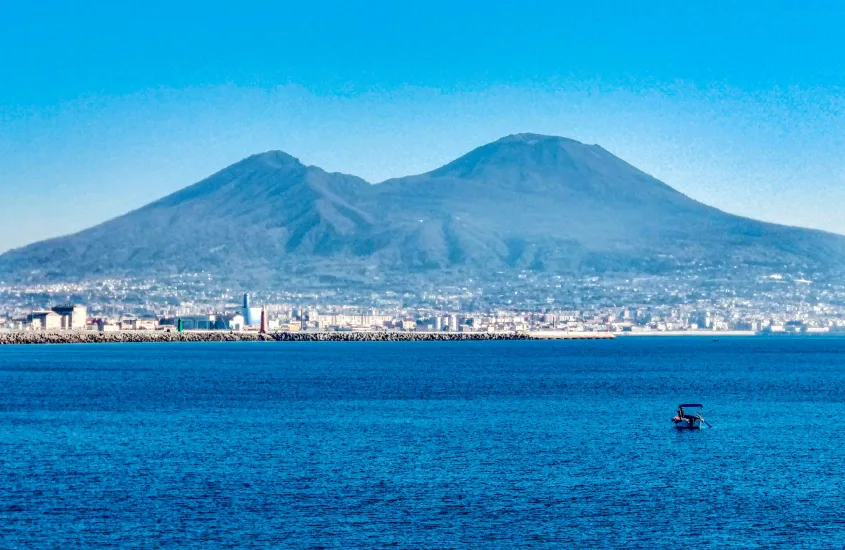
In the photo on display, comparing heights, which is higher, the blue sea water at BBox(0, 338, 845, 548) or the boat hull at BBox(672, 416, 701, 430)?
the boat hull at BBox(672, 416, 701, 430)

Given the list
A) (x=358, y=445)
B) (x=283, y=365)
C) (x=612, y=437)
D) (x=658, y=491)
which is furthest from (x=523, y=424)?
(x=283, y=365)

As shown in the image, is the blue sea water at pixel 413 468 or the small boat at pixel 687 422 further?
the small boat at pixel 687 422

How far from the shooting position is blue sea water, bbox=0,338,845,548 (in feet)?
97.4

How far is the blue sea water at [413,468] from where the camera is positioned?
97.4ft

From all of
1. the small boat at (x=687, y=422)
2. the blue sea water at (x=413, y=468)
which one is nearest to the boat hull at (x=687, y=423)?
the small boat at (x=687, y=422)

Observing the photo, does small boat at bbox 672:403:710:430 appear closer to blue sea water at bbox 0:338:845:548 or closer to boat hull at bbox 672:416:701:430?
boat hull at bbox 672:416:701:430

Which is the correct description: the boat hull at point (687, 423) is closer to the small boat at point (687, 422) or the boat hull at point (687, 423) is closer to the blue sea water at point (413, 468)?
the small boat at point (687, 422)

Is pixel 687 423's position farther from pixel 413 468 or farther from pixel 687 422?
pixel 413 468

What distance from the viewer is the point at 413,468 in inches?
1510

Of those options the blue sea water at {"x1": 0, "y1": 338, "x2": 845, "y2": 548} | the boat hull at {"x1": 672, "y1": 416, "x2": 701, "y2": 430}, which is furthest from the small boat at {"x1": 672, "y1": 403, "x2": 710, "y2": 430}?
the blue sea water at {"x1": 0, "y1": 338, "x2": 845, "y2": 548}

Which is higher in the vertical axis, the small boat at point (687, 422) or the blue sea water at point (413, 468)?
the small boat at point (687, 422)

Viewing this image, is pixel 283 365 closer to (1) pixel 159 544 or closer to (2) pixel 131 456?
(2) pixel 131 456

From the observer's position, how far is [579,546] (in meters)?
28.4

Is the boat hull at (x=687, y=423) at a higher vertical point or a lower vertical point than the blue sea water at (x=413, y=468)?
higher
